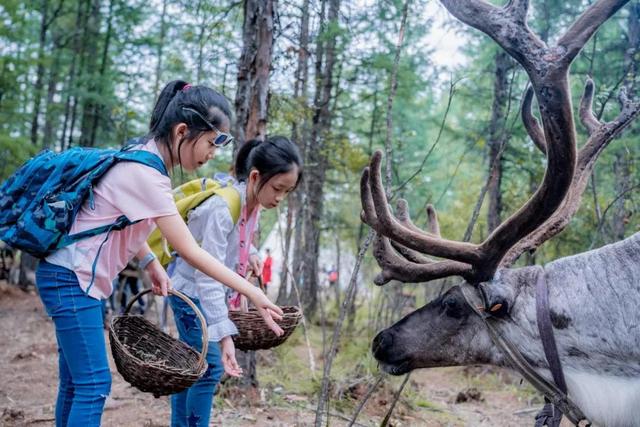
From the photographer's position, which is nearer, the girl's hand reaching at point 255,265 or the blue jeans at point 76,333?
the blue jeans at point 76,333

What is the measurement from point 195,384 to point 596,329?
76.6 inches

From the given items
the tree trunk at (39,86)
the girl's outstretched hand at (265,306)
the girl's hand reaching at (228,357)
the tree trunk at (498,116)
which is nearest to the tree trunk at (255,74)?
the girl's hand reaching at (228,357)

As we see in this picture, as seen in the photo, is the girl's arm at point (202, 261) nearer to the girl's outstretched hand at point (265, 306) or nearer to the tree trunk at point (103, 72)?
the girl's outstretched hand at point (265, 306)

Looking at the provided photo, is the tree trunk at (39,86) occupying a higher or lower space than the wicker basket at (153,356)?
higher

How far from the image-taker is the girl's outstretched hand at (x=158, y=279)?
287cm

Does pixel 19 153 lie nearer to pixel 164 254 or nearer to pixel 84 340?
pixel 164 254

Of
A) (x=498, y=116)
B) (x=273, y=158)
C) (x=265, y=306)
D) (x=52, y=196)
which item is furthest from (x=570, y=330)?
(x=498, y=116)

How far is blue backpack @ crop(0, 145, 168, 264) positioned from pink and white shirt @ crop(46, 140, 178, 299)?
3 centimetres

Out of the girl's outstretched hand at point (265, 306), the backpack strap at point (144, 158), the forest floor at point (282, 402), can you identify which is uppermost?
Result: the backpack strap at point (144, 158)

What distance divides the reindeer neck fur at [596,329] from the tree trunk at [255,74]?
2.88 meters

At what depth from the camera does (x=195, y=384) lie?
10.1 ft

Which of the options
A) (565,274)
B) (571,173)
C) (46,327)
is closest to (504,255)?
(565,274)

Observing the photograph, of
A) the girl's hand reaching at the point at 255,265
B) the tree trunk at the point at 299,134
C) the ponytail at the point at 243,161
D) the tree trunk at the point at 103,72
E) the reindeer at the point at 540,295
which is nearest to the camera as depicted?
the reindeer at the point at 540,295

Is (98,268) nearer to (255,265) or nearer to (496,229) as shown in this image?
(255,265)
